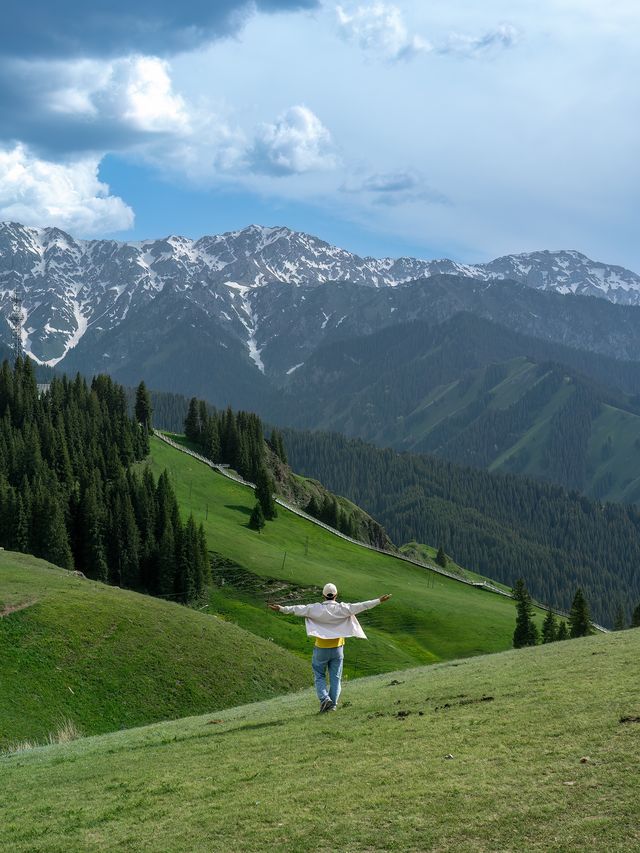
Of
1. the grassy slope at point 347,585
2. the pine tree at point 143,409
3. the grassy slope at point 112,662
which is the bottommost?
the grassy slope at point 347,585

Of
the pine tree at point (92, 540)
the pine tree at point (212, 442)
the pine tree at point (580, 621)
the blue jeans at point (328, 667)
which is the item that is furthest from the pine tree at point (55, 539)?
the pine tree at point (212, 442)

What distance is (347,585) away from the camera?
368 feet

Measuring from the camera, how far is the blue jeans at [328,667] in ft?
79.2

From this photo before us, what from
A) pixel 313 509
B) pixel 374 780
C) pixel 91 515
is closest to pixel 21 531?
pixel 91 515

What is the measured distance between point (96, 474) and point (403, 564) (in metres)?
60.2

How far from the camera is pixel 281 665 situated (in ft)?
167

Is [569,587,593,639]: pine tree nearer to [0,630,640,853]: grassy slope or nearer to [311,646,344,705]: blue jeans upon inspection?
[0,630,640,853]: grassy slope

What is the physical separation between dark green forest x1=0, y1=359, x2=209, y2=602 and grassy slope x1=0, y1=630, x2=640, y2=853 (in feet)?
235

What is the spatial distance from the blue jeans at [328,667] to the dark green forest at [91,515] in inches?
2810

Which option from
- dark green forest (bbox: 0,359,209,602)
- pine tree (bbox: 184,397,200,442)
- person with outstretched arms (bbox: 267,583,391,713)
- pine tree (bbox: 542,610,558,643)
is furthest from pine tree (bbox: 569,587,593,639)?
pine tree (bbox: 184,397,200,442)

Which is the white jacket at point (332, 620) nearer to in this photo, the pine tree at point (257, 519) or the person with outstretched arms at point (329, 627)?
the person with outstretched arms at point (329, 627)

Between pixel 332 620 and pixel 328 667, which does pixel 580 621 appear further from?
pixel 332 620

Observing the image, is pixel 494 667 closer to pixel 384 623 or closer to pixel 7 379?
pixel 384 623

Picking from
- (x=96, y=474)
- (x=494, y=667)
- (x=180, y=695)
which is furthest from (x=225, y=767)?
(x=96, y=474)
